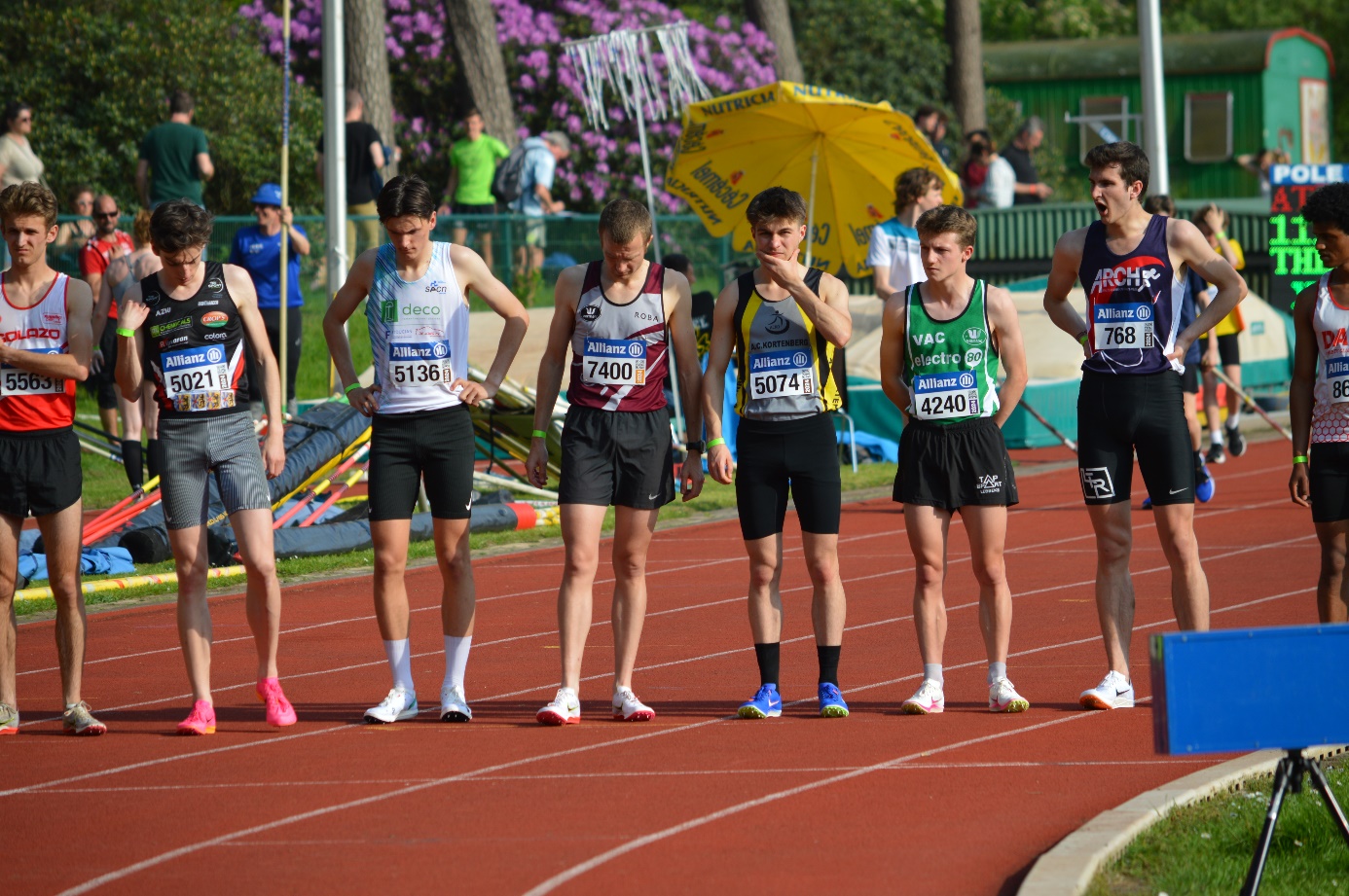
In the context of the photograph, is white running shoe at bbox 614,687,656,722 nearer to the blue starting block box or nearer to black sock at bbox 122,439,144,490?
the blue starting block box

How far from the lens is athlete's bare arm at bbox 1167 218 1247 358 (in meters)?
7.46

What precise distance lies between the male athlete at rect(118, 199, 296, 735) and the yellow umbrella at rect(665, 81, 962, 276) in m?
8.80

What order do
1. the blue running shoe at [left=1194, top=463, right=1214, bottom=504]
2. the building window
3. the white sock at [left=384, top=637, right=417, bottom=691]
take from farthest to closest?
the building window → the blue running shoe at [left=1194, top=463, right=1214, bottom=504] → the white sock at [left=384, top=637, right=417, bottom=691]

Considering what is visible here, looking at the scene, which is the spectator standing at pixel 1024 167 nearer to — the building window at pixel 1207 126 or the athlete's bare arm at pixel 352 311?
the building window at pixel 1207 126

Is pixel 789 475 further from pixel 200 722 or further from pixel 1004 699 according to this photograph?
pixel 200 722

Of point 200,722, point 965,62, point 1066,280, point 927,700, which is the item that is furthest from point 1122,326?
point 965,62

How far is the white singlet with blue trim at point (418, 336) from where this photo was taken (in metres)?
7.67

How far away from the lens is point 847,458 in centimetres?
1794

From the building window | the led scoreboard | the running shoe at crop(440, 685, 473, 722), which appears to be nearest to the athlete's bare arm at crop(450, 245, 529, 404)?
the running shoe at crop(440, 685, 473, 722)

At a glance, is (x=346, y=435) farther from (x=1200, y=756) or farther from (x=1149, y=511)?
(x=1200, y=756)

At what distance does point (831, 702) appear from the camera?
754 cm

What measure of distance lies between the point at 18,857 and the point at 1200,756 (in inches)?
152

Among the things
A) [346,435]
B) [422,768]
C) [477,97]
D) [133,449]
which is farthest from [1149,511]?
[477,97]

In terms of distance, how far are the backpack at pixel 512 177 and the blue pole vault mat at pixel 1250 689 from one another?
18.7 m
